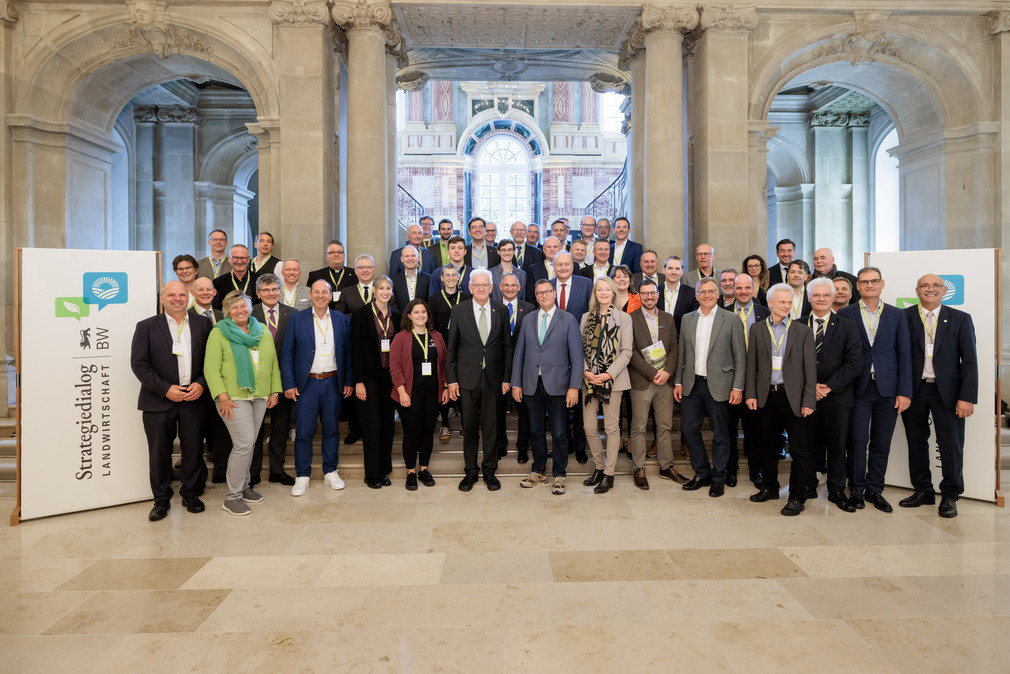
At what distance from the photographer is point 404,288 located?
599 cm

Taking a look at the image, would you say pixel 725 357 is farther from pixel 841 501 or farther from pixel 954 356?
pixel 954 356

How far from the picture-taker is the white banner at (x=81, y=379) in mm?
4508

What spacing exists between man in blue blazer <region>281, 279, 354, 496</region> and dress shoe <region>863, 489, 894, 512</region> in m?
4.24

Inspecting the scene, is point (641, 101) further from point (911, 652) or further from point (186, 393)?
point (911, 652)

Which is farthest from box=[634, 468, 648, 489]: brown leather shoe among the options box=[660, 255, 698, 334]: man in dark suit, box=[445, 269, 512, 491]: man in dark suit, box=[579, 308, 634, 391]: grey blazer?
box=[660, 255, 698, 334]: man in dark suit

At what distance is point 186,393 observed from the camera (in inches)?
179

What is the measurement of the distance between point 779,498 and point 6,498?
20.9ft

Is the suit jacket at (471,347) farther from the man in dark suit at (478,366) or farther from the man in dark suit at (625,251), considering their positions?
the man in dark suit at (625,251)

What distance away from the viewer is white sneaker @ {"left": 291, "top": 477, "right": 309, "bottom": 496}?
4930mm

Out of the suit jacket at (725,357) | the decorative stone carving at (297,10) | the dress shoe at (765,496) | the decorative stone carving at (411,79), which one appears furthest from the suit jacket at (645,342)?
the decorative stone carving at (411,79)

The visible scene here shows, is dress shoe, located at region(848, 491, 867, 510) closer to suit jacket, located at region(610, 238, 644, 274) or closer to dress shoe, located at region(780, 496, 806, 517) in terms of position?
dress shoe, located at region(780, 496, 806, 517)

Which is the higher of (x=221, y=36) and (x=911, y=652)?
(x=221, y=36)

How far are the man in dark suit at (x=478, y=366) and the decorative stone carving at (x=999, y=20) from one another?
25.7ft

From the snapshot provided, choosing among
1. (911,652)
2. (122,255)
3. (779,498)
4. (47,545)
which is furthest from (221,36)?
(911,652)
